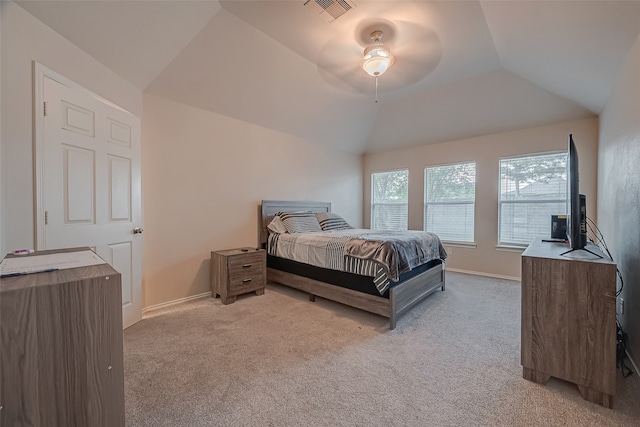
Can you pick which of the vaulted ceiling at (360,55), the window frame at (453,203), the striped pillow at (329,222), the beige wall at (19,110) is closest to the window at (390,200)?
the window frame at (453,203)

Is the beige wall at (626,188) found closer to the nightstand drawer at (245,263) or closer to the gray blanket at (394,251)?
the gray blanket at (394,251)

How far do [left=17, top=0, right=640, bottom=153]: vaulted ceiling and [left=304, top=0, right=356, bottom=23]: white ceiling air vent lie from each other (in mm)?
40

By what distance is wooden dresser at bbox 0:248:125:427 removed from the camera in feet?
2.38

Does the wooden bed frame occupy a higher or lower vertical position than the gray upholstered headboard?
lower

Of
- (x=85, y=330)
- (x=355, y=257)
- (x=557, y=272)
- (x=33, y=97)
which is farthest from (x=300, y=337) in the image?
(x=33, y=97)

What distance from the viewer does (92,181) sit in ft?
7.14

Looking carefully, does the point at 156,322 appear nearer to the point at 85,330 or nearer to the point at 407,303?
the point at 85,330

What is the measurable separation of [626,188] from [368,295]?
222 cm

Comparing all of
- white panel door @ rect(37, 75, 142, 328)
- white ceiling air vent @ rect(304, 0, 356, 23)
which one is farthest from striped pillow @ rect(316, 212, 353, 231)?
white ceiling air vent @ rect(304, 0, 356, 23)

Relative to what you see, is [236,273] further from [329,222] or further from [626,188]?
[626,188]

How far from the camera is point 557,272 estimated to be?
1605mm

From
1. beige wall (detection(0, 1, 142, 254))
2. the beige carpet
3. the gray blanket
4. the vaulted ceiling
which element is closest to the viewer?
the beige carpet

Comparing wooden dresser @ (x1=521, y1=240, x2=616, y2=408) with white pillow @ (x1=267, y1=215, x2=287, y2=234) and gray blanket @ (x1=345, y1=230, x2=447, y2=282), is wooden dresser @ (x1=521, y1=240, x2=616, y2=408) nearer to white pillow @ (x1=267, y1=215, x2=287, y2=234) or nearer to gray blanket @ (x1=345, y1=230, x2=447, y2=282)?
gray blanket @ (x1=345, y1=230, x2=447, y2=282)

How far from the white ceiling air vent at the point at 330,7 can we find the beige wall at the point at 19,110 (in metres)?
1.98
